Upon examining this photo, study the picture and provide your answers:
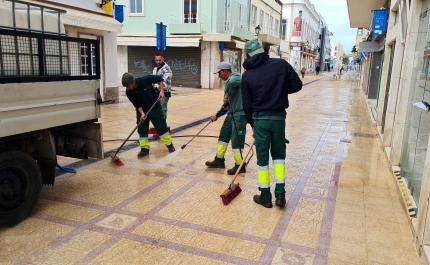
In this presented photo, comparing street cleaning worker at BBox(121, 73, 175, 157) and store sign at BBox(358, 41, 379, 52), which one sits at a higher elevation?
store sign at BBox(358, 41, 379, 52)

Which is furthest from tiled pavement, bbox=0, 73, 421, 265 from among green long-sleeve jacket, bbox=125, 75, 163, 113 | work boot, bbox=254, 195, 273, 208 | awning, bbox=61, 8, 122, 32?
awning, bbox=61, 8, 122, 32

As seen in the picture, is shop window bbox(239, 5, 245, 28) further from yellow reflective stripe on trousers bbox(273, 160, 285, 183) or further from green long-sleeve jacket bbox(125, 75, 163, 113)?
yellow reflective stripe on trousers bbox(273, 160, 285, 183)

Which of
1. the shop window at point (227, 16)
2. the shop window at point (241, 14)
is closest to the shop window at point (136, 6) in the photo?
the shop window at point (227, 16)

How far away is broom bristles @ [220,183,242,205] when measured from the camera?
13.7 ft

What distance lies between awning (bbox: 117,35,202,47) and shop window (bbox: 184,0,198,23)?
1.35m

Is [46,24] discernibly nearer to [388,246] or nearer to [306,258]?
[306,258]

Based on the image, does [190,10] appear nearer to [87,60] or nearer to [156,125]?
[156,125]

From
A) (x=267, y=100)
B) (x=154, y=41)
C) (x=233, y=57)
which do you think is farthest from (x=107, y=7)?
(x=233, y=57)

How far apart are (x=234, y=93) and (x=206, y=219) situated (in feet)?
6.76

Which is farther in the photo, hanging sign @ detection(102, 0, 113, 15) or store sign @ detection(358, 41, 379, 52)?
store sign @ detection(358, 41, 379, 52)

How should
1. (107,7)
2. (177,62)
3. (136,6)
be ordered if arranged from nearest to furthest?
(107,7)
(136,6)
(177,62)

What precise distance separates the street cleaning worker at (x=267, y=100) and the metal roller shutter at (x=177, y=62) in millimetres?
18402

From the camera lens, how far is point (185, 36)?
20.9 meters

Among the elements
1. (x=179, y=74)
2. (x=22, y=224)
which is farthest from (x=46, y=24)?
(x=179, y=74)
